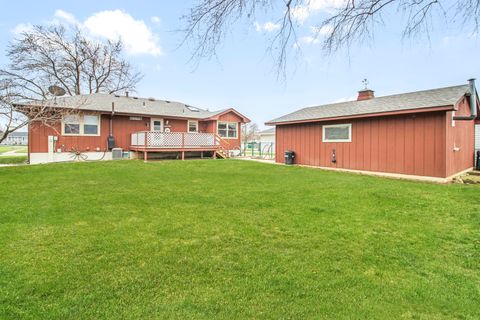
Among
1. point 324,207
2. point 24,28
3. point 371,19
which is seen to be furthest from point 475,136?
point 24,28

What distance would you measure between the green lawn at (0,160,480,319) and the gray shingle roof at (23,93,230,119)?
8783 millimetres

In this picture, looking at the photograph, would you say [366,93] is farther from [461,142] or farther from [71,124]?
[71,124]

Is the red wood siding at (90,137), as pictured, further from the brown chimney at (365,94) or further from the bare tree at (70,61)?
the brown chimney at (365,94)

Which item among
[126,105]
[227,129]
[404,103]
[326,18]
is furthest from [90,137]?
[404,103]

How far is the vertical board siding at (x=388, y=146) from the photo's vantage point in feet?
27.7

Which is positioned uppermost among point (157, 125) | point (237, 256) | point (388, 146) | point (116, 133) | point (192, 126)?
point (192, 126)

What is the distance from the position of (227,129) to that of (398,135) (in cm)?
1127

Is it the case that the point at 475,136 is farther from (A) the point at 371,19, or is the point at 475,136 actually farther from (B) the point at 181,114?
(B) the point at 181,114

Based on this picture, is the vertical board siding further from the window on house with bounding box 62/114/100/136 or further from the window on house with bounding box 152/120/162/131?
the window on house with bounding box 62/114/100/136

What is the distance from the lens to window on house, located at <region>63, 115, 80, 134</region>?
13.1 m

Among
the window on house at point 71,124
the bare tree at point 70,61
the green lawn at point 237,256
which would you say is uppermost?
the bare tree at point 70,61

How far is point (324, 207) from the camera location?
4.91m

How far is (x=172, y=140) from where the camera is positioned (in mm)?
14398

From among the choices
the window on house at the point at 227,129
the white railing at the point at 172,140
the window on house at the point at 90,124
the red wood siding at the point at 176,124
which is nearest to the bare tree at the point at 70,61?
the window on house at the point at 90,124
